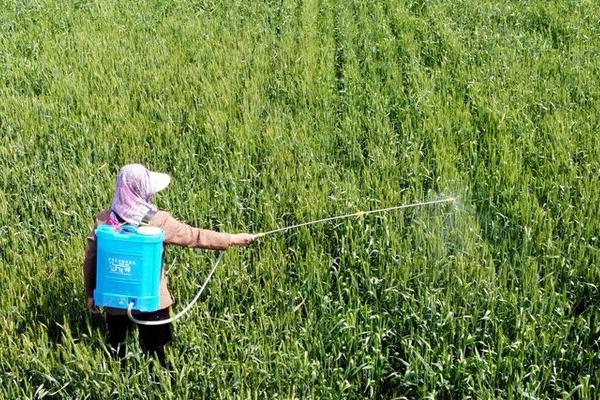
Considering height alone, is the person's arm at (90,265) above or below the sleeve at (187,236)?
below

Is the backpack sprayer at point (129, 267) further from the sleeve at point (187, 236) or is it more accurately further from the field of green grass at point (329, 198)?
the field of green grass at point (329, 198)

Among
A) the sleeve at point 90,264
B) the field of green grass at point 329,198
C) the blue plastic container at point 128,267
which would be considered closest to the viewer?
the blue plastic container at point 128,267

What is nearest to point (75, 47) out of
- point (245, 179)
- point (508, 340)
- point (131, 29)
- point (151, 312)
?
point (131, 29)

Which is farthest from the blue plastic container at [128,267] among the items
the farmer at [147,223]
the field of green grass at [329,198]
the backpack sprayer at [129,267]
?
the field of green grass at [329,198]

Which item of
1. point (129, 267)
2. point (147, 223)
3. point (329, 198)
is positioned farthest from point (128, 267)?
point (329, 198)

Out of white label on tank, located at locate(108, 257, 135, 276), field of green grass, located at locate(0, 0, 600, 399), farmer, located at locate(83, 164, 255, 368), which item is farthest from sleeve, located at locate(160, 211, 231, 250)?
field of green grass, located at locate(0, 0, 600, 399)

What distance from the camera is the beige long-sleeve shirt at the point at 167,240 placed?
2.89 m

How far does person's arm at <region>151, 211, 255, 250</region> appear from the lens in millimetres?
2914

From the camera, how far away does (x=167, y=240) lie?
115 inches

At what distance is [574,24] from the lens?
7.32 metres

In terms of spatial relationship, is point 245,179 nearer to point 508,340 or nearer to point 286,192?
point 286,192

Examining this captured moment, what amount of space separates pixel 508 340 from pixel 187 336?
1371mm

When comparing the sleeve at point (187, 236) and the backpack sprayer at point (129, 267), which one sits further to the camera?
the sleeve at point (187, 236)

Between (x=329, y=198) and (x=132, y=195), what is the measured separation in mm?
1560
